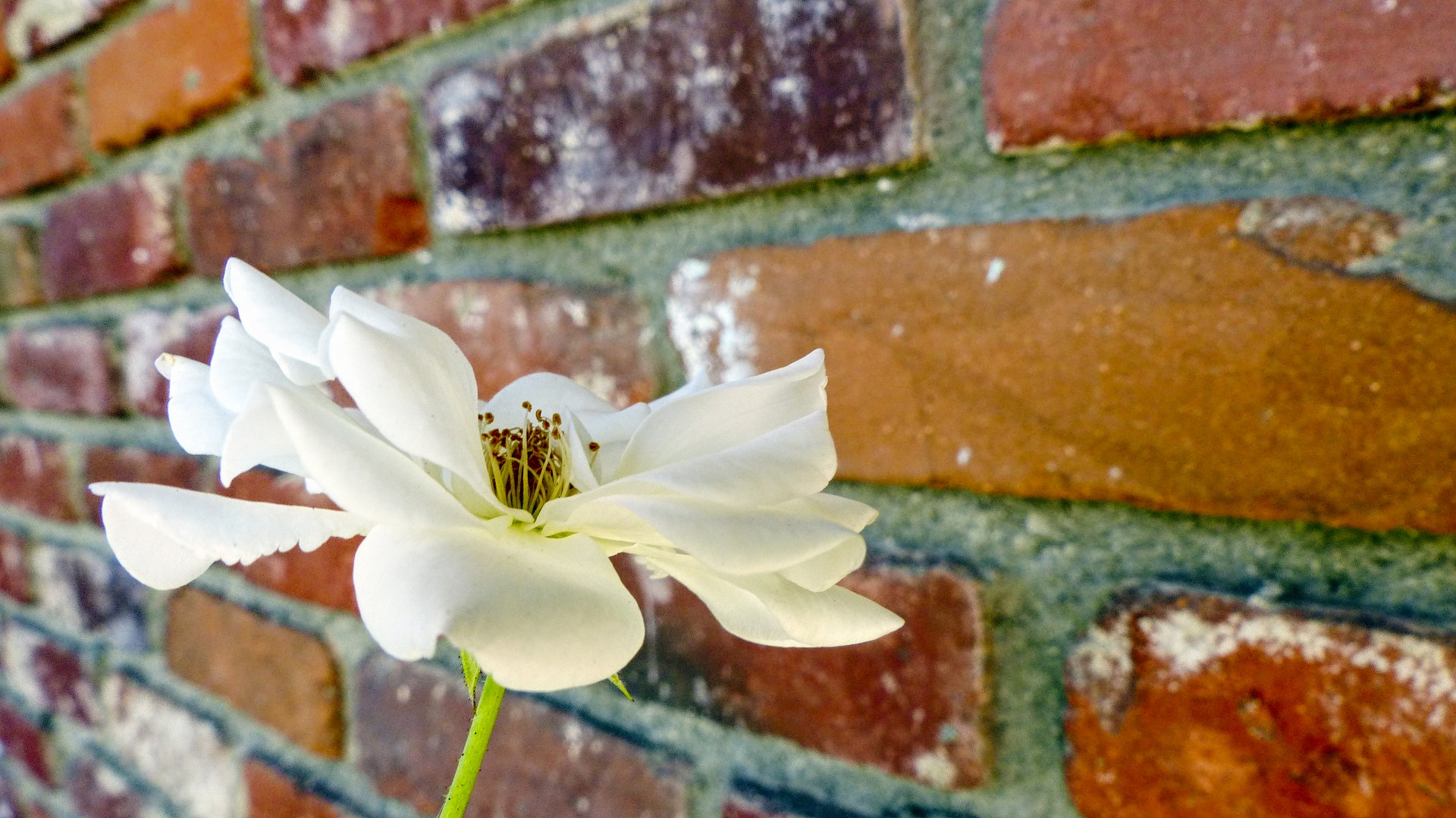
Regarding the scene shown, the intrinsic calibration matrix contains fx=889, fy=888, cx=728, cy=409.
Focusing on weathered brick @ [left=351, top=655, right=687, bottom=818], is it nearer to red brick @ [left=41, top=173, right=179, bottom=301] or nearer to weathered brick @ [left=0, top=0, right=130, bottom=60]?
red brick @ [left=41, top=173, right=179, bottom=301]

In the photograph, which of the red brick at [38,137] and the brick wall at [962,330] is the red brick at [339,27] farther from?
the red brick at [38,137]

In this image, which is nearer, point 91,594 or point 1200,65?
point 1200,65

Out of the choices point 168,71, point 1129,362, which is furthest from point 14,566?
point 1129,362

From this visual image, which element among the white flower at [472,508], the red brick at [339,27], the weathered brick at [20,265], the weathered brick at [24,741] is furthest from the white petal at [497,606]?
the weathered brick at [24,741]

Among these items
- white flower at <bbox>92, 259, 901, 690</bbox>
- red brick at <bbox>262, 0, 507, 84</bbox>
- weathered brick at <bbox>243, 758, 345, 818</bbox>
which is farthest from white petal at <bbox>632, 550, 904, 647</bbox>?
weathered brick at <bbox>243, 758, 345, 818</bbox>

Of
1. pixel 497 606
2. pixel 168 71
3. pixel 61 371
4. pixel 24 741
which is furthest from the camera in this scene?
pixel 24 741

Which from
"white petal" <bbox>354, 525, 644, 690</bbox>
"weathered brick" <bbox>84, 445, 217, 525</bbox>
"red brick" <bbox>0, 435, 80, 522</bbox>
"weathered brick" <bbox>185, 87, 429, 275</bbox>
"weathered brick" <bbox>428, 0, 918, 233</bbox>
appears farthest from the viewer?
"red brick" <bbox>0, 435, 80, 522</bbox>

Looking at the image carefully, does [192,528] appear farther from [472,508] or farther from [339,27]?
[339,27]

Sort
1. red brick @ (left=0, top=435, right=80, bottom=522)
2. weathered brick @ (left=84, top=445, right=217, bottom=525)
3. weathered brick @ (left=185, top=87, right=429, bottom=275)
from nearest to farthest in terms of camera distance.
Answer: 1. weathered brick @ (left=185, top=87, right=429, bottom=275)
2. weathered brick @ (left=84, top=445, right=217, bottom=525)
3. red brick @ (left=0, top=435, right=80, bottom=522)
